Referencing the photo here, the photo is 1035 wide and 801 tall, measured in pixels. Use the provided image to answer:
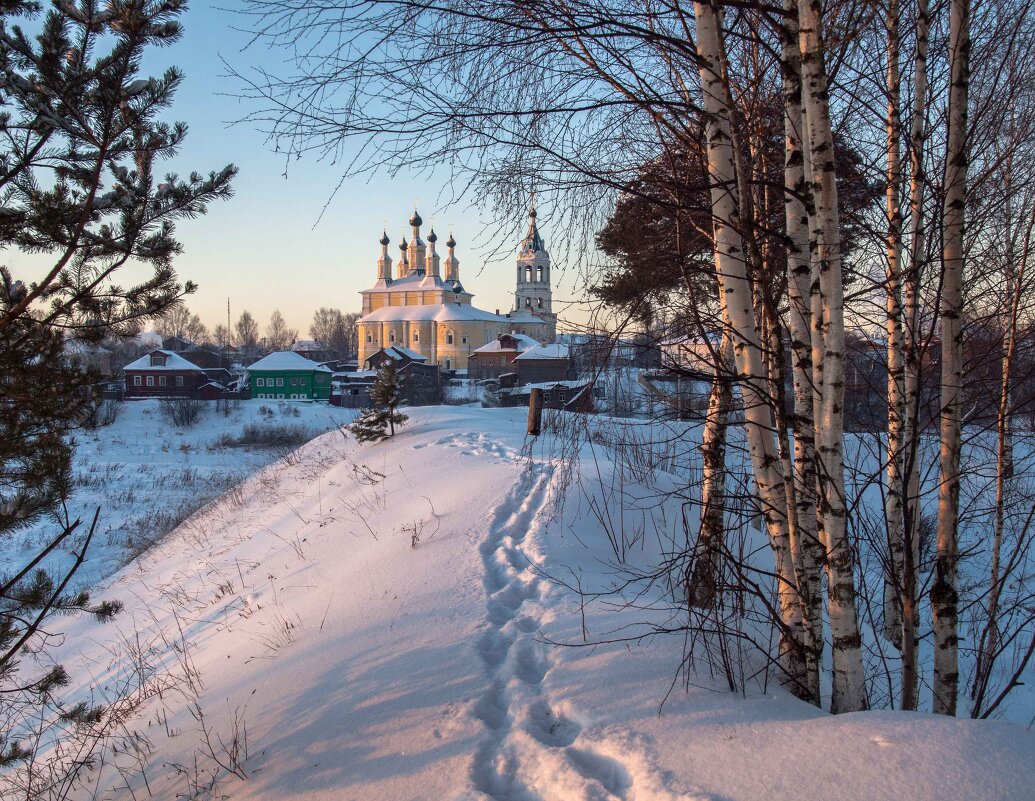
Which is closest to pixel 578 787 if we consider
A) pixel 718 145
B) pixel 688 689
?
pixel 688 689

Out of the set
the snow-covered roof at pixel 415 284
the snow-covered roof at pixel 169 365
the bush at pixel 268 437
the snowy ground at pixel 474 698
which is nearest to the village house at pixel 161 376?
the snow-covered roof at pixel 169 365

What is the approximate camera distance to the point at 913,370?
4078 mm

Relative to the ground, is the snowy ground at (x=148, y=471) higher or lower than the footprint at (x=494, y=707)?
Answer: lower

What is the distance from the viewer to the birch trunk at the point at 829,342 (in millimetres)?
2834

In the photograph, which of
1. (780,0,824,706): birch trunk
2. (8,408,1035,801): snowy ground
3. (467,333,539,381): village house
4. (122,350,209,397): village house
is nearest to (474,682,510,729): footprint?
(8,408,1035,801): snowy ground

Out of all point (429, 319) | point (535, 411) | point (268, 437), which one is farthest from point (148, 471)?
point (429, 319)

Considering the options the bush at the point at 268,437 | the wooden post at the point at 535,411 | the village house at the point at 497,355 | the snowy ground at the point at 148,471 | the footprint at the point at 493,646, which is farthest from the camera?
the village house at the point at 497,355

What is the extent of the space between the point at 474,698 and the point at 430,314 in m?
70.3

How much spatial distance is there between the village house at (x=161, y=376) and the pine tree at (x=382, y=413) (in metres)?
38.5

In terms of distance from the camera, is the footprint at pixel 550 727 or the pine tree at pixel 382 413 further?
the pine tree at pixel 382 413

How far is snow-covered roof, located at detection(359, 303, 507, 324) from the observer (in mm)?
71938

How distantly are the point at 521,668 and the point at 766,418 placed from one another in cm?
197

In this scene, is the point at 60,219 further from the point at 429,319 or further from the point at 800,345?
the point at 429,319

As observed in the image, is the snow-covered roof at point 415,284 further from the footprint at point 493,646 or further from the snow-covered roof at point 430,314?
the footprint at point 493,646
